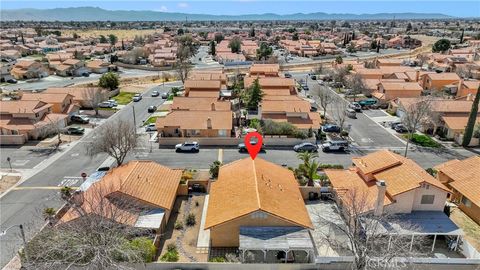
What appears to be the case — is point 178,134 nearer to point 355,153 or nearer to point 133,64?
point 355,153

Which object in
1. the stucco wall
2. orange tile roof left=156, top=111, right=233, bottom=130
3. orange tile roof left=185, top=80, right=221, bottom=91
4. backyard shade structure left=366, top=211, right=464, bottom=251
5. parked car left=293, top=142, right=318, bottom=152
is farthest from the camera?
orange tile roof left=185, top=80, right=221, bottom=91

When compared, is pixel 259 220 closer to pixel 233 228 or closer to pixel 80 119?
pixel 233 228

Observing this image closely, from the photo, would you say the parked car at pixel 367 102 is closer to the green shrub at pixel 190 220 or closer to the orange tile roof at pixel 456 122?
the orange tile roof at pixel 456 122

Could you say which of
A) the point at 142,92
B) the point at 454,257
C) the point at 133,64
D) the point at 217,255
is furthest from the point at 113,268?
the point at 133,64

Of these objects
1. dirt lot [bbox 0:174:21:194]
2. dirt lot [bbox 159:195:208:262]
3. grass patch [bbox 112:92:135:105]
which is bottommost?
dirt lot [bbox 0:174:21:194]

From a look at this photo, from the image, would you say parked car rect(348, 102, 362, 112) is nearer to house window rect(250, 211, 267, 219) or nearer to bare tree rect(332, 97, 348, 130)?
bare tree rect(332, 97, 348, 130)

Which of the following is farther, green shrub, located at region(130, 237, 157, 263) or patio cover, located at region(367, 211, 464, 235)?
patio cover, located at region(367, 211, 464, 235)

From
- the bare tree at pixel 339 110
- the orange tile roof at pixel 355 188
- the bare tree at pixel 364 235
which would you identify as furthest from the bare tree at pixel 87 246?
the bare tree at pixel 339 110

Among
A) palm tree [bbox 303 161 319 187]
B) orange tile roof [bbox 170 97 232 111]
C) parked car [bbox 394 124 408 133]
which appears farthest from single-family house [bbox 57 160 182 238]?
parked car [bbox 394 124 408 133]
